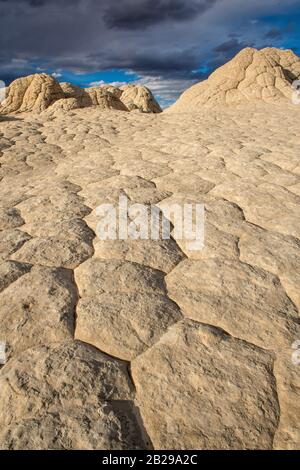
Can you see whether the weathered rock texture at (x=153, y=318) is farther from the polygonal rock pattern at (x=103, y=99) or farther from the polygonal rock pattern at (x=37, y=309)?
the polygonal rock pattern at (x=103, y=99)

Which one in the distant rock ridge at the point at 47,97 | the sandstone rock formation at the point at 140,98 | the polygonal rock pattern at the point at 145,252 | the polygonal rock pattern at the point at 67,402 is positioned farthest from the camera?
the sandstone rock formation at the point at 140,98

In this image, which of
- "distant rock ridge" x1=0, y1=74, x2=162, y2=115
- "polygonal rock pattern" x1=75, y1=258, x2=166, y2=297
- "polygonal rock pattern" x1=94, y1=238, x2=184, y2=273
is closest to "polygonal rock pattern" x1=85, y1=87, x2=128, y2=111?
"distant rock ridge" x1=0, y1=74, x2=162, y2=115

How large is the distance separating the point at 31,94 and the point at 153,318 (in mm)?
10735

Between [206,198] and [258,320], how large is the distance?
1.52 m

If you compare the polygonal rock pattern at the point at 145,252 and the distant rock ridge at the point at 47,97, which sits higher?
the distant rock ridge at the point at 47,97

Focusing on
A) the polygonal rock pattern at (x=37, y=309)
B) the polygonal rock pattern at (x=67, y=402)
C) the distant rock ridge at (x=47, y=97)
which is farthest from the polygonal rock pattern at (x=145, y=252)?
the distant rock ridge at (x=47, y=97)

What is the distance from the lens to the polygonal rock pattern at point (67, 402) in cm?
122

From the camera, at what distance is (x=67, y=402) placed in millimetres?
1330

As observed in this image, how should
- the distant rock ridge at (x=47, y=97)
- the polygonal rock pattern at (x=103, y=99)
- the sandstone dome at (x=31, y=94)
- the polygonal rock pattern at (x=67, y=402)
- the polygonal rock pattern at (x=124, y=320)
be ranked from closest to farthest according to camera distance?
the polygonal rock pattern at (x=67, y=402) → the polygonal rock pattern at (x=124, y=320) → the distant rock ridge at (x=47, y=97) → the sandstone dome at (x=31, y=94) → the polygonal rock pattern at (x=103, y=99)

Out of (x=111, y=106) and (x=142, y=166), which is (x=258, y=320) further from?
(x=111, y=106)

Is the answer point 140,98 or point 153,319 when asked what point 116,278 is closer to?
point 153,319

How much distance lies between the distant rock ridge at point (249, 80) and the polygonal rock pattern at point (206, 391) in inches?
428

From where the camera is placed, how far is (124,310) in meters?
1.79
